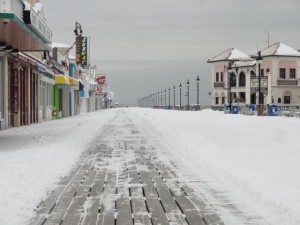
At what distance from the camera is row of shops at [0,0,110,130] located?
14.7 m

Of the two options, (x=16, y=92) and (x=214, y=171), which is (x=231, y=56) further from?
(x=214, y=171)

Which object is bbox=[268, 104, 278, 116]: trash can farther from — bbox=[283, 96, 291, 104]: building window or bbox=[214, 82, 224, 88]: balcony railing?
bbox=[214, 82, 224, 88]: balcony railing

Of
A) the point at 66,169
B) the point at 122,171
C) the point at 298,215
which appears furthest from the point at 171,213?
the point at 66,169

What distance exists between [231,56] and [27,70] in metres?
69.5

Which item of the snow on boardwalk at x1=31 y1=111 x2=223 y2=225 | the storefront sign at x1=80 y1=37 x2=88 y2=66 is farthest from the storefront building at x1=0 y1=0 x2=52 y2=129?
the storefront sign at x1=80 y1=37 x2=88 y2=66

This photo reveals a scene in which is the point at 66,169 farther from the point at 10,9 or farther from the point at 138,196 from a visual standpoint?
the point at 10,9

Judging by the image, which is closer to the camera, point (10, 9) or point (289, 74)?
point (10, 9)

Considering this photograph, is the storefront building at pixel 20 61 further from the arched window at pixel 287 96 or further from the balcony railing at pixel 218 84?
the balcony railing at pixel 218 84

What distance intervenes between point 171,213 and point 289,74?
76977 mm

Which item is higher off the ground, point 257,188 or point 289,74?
point 289,74

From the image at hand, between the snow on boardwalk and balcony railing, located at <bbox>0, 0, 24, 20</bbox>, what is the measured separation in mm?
5309

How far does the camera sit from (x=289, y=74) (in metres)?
78.4

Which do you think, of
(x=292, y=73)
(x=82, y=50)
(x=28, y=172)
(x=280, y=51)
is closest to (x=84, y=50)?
(x=82, y=50)

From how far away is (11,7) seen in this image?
42.1ft
